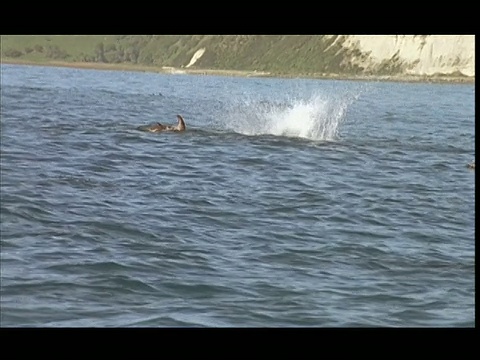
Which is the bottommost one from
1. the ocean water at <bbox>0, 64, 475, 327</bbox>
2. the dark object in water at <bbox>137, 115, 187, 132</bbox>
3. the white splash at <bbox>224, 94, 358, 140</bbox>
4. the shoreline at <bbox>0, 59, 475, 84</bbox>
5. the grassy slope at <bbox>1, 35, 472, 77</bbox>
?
the ocean water at <bbox>0, 64, 475, 327</bbox>

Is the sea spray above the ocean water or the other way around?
above

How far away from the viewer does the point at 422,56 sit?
13150 centimetres

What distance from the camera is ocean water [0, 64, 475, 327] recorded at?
10.4m

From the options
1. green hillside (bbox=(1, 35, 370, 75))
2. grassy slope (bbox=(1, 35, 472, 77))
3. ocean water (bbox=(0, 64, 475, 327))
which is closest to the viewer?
ocean water (bbox=(0, 64, 475, 327))

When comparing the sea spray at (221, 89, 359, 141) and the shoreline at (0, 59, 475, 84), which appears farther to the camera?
the shoreline at (0, 59, 475, 84)

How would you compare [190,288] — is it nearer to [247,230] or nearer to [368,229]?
[247,230]

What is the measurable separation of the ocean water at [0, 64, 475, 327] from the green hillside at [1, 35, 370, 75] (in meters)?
110

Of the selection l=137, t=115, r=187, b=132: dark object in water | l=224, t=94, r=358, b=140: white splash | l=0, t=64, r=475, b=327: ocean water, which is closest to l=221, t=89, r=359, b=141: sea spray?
l=224, t=94, r=358, b=140: white splash

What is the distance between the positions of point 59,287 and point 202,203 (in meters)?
6.75

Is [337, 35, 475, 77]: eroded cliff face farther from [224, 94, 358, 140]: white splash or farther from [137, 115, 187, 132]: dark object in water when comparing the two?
[137, 115, 187, 132]: dark object in water

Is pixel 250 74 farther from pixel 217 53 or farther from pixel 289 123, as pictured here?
pixel 289 123

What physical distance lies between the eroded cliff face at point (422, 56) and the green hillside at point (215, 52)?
4316mm

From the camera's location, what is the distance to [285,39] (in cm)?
16588
